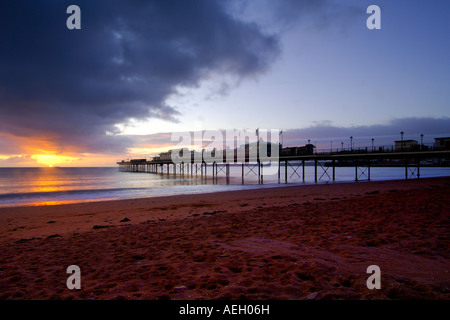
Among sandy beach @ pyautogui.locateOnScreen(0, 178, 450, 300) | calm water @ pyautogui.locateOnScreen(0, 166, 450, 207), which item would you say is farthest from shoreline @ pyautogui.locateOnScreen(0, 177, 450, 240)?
calm water @ pyautogui.locateOnScreen(0, 166, 450, 207)

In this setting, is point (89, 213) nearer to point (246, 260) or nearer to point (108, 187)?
point (246, 260)

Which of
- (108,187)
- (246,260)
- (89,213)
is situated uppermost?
(246,260)

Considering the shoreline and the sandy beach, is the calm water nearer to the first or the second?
the shoreline

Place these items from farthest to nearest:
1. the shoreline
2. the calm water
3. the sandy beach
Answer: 1. the calm water
2. the shoreline
3. the sandy beach

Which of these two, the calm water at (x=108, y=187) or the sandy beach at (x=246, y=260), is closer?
the sandy beach at (x=246, y=260)

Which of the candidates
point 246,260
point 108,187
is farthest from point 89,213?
point 108,187

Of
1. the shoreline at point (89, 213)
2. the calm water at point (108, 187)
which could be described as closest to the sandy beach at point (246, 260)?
the shoreline at point (89, 213)

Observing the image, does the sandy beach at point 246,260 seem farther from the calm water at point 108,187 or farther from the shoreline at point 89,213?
the calm water at point 108,187

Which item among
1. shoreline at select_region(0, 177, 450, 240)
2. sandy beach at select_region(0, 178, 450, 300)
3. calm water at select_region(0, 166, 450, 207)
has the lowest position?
calm water at select_region(0, 166, 450, 207)

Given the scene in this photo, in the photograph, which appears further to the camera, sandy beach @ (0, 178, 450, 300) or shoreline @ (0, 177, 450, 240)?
shoreline @ (0, 177, 450, 240)

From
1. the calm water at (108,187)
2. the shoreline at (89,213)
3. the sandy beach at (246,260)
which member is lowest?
the calm water at (108,187)

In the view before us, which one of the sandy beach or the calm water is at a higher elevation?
the sandy beach

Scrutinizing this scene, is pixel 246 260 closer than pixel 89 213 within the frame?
Yes
